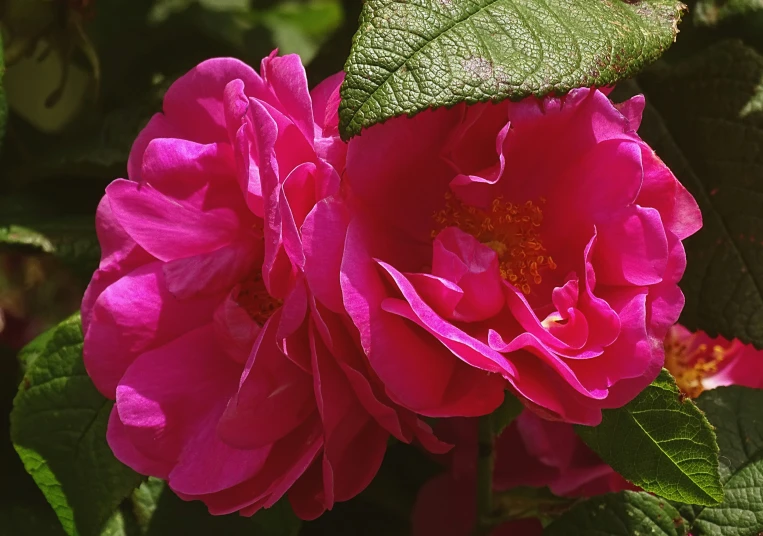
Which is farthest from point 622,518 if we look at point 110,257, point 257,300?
point 110,257

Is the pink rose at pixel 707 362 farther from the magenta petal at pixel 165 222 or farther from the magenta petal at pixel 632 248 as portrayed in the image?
the magenta petal at pixel 165 222

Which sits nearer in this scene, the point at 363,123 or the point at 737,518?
the point at 363,123

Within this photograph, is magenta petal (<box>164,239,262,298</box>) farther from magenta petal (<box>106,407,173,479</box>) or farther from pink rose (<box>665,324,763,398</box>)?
pink rose (<box>665,324,763,398</box>)

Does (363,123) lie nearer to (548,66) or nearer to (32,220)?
(548,66)

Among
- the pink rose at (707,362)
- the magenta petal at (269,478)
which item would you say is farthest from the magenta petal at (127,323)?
the pink rose at (707,362)

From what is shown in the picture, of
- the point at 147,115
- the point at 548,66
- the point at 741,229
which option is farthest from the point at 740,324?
the point at 147,115

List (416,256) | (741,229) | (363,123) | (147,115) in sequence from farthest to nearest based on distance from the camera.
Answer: (147,115)
(741,229)
(416,256)
(363,123)
